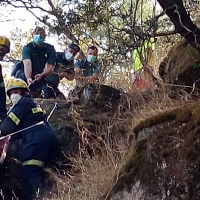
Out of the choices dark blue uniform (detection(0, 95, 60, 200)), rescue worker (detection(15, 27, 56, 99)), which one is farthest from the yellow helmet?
dark blue uniform (detection(0, 95, 60, 200))

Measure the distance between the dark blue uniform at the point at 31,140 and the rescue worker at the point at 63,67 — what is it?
1.57 meters

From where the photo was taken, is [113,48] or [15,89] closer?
[113,48]

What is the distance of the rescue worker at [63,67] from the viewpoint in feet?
28.4

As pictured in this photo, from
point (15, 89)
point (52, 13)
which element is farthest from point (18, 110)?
point (52, 13)

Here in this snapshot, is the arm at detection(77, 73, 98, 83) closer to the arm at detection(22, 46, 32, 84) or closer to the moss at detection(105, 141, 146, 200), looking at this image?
the arm at detection(22, 46, 32, 84)

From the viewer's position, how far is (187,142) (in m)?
3.95

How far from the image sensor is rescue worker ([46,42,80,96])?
867 cm

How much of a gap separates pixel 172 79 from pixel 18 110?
207 cm

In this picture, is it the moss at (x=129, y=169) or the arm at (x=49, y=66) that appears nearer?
the moss at (x=129, y=169)

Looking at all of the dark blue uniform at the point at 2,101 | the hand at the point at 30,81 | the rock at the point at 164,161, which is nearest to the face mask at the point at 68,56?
the hand at the point at 30,81

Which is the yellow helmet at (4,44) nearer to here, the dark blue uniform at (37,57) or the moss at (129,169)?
the dark blue uniform at (37,57)

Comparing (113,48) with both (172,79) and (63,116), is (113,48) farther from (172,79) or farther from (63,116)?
(63,116)

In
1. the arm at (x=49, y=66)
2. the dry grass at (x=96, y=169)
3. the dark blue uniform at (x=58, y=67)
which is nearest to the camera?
the dry grass at (x=96, y=169)

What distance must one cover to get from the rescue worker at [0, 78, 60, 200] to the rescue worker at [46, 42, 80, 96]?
156cm
